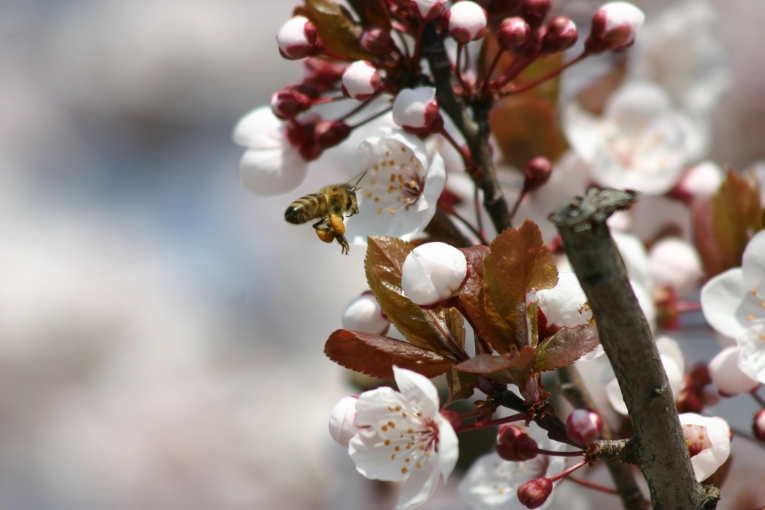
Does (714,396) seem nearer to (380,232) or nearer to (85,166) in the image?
(380,232)

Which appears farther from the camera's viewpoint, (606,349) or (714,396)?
(714,396)

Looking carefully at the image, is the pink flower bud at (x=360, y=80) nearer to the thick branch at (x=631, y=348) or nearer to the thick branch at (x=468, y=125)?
the thick branch at (x=468, y=125)

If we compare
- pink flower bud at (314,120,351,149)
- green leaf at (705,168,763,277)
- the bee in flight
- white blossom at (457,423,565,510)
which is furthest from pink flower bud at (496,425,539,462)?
green leaf at (705,168,763,277)

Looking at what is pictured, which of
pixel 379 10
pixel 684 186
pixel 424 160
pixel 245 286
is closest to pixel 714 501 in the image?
pixel 424 160

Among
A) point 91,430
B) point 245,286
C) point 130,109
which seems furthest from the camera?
point 130,109

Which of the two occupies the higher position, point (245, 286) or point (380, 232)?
A: point (380, 232)

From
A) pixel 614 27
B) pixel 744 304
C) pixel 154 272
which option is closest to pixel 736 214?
pixel 744 304
